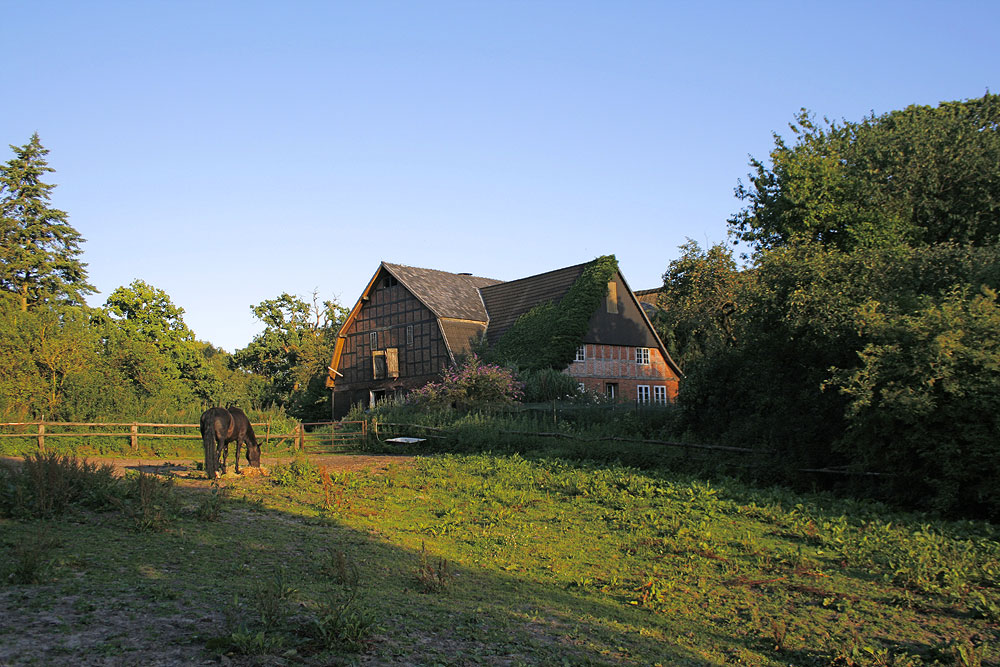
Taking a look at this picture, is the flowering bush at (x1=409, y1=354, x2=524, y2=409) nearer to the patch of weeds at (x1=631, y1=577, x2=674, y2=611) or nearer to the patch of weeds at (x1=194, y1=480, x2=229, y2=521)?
the patch of weeds at (x1=194, y1=480, x2=229, y2=521)

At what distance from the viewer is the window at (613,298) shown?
47250 millimetres

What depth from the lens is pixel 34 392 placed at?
30.4m

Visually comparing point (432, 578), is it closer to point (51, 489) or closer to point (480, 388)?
point (51, 489)

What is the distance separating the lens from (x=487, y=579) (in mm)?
9391

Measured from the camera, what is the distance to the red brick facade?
45.5m

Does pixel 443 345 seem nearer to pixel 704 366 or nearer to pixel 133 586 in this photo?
pixel 704 366

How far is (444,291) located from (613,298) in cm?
1098

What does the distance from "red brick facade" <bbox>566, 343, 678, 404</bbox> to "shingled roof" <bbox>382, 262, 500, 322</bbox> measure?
7730 millimetres

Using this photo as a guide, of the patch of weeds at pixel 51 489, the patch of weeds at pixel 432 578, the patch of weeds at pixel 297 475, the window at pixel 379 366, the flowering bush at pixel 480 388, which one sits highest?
the window at pixel 379 366

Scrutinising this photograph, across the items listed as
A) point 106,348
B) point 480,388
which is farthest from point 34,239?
point 480,388

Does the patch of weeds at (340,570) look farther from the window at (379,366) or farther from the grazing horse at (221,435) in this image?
the window at (379,366)

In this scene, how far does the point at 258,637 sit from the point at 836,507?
423 inches

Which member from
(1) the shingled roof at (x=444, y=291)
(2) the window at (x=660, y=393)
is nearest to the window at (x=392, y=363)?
(1) the shingled roof at (x=444, y=291)

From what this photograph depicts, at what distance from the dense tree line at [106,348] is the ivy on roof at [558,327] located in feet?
43.4
